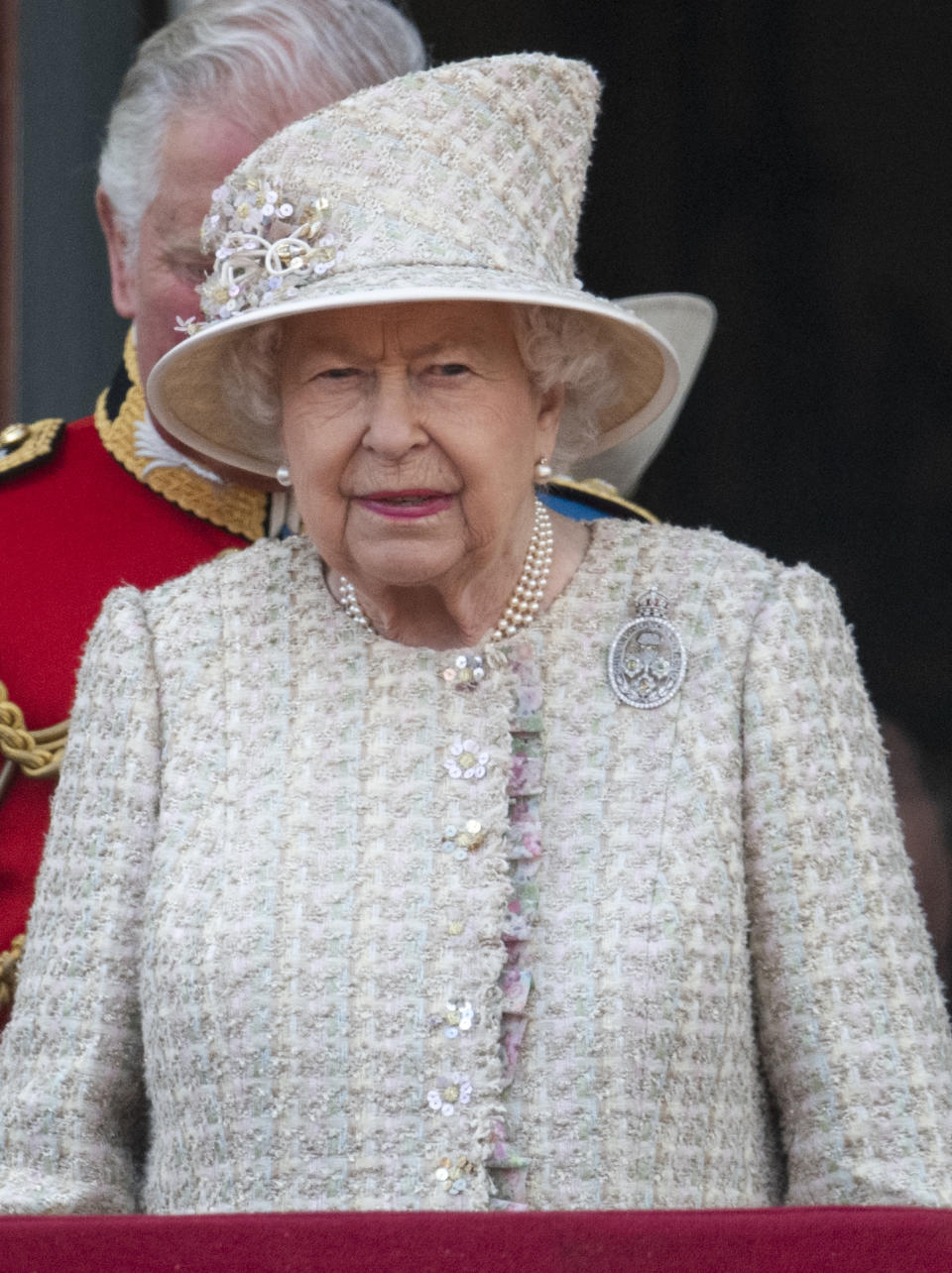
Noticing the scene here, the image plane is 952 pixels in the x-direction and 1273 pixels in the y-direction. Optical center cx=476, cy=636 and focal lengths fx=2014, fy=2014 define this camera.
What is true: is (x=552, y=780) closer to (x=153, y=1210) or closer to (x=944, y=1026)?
(x=944, y=1026)

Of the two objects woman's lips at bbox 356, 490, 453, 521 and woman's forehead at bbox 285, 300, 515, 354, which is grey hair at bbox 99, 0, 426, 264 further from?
woman's lips at bbox 356, 490, 453, 521

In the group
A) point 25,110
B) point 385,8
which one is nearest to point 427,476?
point 385,8

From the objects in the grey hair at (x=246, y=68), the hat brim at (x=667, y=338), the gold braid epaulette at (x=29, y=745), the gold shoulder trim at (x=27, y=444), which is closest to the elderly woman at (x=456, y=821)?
the gold braid epaulette at (x=29, y=745)

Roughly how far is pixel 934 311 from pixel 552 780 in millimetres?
1590

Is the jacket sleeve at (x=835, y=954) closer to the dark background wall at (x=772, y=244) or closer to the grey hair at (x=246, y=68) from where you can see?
the grey hair at (x=246, y=68)

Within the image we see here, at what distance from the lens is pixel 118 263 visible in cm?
259

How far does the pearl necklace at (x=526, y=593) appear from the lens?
1959 mm

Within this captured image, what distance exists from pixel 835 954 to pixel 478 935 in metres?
0.31

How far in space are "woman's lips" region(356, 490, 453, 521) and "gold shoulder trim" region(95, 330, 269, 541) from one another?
2.29 feet

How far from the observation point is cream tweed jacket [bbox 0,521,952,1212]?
5.73ft

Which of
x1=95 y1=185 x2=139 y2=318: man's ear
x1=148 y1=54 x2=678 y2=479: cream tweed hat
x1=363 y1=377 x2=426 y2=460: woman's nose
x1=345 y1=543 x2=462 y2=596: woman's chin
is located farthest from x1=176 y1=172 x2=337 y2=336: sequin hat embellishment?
x1=95 y1=185 x2=139 y2=318: man's ear

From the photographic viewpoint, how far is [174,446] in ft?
8.23

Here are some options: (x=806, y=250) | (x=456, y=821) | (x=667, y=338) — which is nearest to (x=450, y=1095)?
(x=456, y=821)

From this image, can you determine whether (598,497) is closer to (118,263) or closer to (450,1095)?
(118,263)
